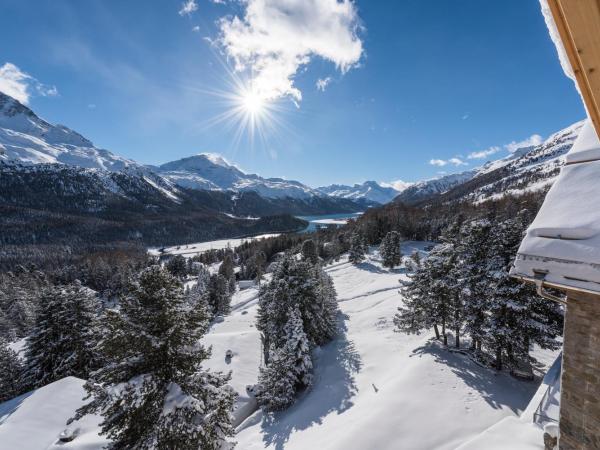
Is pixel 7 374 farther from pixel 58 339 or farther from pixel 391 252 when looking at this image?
pixel 391 252

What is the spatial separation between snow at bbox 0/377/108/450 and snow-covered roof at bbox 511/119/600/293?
16.1m

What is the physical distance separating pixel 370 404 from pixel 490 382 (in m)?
6.55

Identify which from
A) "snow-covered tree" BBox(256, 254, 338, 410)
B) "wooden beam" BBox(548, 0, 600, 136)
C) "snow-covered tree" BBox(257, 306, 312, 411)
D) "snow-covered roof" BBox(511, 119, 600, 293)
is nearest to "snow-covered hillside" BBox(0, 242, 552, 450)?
"snow-covered tree" BBox(257, 306, 312, 411)

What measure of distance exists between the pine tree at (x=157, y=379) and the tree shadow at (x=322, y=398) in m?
9.03

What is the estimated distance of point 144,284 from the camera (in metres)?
9.33

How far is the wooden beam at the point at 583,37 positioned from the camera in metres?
1.14

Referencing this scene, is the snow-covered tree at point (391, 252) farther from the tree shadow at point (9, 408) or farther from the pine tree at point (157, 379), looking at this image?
the tree shadow at point (9, 408)

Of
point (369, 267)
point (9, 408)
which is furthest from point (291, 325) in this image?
point (369, 267)

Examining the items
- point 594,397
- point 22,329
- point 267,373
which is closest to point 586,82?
point 594,397

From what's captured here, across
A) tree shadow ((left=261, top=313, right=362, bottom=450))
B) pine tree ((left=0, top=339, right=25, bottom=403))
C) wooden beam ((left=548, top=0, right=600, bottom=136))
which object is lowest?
tree shadow ((left=261, top=313, right=362, bottom=450))

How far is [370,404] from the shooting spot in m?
14.6

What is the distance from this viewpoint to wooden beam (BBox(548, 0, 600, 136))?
3.74 ft

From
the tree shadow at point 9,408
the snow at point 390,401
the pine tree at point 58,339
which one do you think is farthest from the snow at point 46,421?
the snow at point 390,401

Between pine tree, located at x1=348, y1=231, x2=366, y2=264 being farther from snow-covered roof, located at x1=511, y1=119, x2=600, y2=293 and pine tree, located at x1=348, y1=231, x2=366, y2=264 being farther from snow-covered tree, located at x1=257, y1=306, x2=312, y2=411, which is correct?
snow-covered roof, located at x1=511, y1=119, x2=600, y2=293
